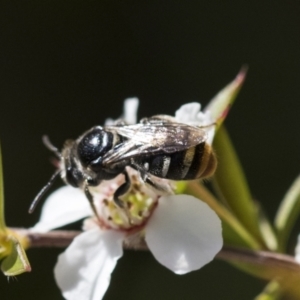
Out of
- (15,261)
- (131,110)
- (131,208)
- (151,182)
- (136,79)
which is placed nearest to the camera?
(15,261)

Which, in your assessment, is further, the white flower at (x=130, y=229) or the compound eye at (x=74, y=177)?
the compound eye at (x=74, y=177)

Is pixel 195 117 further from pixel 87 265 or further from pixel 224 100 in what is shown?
pixel 87 265

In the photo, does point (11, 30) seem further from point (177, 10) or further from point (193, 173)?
point (193, 173)

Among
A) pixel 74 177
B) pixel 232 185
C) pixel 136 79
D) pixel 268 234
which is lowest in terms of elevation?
pixel 136 79

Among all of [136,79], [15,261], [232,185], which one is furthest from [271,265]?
[136,79]

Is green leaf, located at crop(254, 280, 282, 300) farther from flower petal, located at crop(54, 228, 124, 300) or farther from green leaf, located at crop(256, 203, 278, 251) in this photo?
flower petal, located at crop(54, 228, 124, 300)

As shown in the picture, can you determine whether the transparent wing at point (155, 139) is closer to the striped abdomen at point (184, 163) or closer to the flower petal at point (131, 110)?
the striped abdomen at point (184, 163)

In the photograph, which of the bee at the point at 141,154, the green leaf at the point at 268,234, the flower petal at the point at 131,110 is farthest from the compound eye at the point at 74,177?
the green leaf at the point at 268,234
